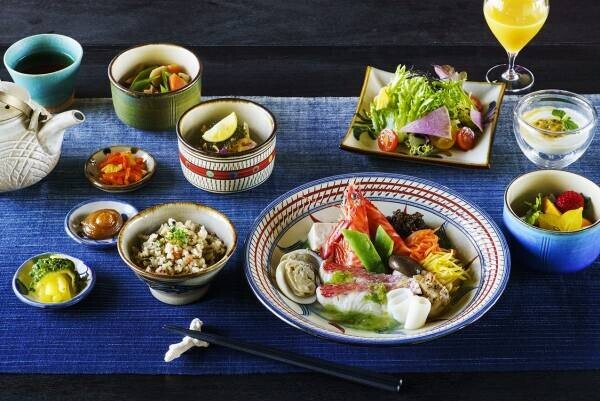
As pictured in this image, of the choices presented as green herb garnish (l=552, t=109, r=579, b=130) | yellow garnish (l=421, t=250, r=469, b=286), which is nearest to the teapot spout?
yellow garnish (l=421, t=250, r=469, b=286)

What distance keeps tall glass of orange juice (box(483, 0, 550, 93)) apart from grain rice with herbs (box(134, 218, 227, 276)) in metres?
1.04

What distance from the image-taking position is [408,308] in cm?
161

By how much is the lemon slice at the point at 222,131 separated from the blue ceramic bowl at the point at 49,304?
1.44ft

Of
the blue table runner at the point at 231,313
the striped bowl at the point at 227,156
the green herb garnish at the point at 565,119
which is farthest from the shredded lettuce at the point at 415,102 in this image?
the striped bowl at the point at 227,156

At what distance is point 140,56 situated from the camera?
2.24 m

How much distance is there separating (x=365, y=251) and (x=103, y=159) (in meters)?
0.75


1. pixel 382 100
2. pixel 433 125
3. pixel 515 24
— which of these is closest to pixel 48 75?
pixel 382 100

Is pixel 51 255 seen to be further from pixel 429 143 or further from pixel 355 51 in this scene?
pixel 355 51

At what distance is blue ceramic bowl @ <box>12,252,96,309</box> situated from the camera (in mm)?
1678

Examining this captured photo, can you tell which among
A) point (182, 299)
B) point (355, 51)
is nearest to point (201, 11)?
point (355, 51)

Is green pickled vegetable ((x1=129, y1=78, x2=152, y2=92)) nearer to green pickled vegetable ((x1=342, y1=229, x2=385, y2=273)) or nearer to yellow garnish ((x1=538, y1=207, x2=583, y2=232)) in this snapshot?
green pickled vegetable ((x1=342, y1=229, x2=385, y2=273))

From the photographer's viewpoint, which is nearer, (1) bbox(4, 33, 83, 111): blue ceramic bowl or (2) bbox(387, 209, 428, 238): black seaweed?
(2) bbox(387, 209, 428, 238): black seaweed

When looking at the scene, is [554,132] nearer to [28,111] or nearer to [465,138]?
[465,138]

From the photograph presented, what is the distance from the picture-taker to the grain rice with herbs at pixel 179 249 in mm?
1668
